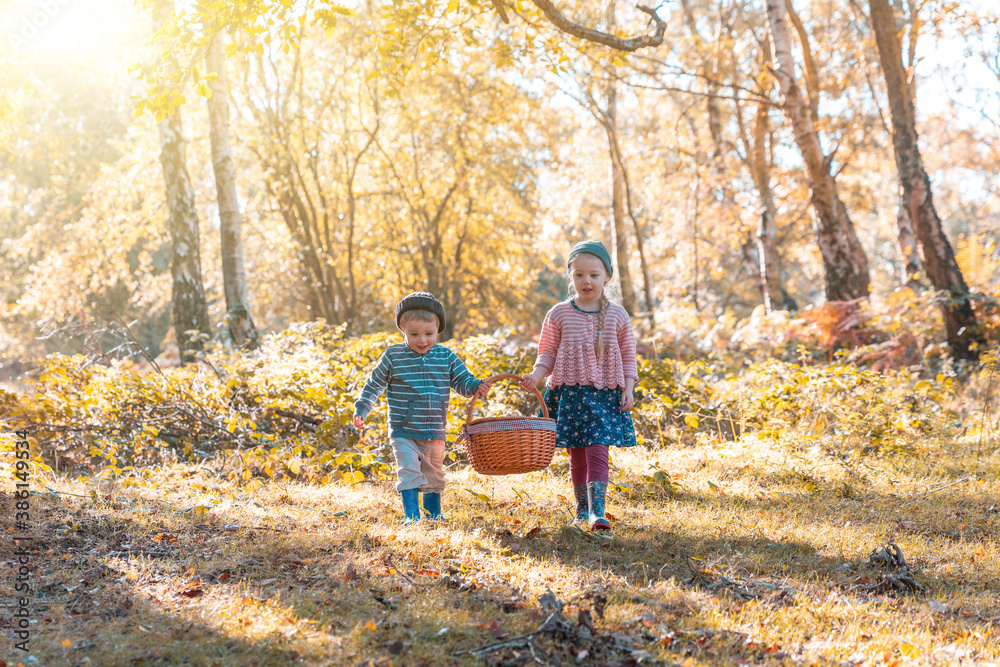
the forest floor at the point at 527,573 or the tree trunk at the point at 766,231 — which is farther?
the tree trunk at the point at 766,231

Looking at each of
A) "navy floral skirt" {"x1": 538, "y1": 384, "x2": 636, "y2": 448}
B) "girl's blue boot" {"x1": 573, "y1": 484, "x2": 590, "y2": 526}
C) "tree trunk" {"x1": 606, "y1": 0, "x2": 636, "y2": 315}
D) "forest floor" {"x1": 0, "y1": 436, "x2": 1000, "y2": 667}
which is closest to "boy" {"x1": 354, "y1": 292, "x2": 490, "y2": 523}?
"forest floor" {"x1": 0, "y1": 436, "x2": 1000, "y2": 667}

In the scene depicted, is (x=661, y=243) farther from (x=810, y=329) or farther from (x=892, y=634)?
(x=892, y=634)

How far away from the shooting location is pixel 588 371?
4.53 meters

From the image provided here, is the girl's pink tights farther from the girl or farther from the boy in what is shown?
the boy

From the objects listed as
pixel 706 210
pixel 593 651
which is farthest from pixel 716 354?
pixel 706 210

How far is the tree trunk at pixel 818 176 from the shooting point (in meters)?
10.5

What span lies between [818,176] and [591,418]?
808cm

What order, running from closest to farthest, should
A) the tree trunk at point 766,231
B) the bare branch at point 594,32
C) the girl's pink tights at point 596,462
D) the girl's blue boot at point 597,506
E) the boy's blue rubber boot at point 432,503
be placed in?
the girl's blue boot at point 597,506, the girl's pink tights at point 596,462, the boy's blue rubber boot at point 432,503, the bare branch at point 594,32, the tree trunk at point 766,231

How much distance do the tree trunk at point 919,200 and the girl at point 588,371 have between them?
632cm

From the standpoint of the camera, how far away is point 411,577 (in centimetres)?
347

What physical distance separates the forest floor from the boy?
28 centimetres

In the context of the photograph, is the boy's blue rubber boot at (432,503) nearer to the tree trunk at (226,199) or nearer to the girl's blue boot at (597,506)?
the girl's blue boot at (597,506)

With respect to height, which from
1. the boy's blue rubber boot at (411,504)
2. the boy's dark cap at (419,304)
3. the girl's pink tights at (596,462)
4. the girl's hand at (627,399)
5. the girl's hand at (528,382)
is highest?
the boy's dark cap at (419,304)

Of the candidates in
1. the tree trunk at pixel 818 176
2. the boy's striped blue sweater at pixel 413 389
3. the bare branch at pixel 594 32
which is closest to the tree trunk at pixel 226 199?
the bare branch at pixel 594 32
